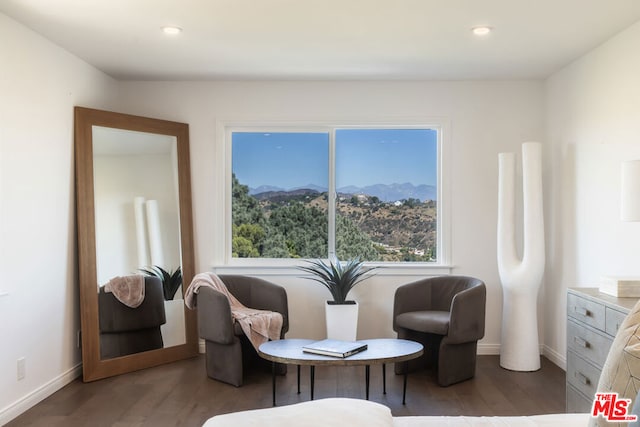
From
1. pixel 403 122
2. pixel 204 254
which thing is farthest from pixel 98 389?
pixel 403 122

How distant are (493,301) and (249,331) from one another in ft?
7.51

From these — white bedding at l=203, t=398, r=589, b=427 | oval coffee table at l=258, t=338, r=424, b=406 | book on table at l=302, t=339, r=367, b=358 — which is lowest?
oval coffee table at l=258, t=338, r=424, b=406

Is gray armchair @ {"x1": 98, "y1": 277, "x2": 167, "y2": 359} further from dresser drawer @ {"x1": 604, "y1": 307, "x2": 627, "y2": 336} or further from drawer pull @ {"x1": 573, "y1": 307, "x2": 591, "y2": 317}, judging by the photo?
dresser drawer @ {"x1": 604, "y1": 307, "x2": 627, "y2": 336}

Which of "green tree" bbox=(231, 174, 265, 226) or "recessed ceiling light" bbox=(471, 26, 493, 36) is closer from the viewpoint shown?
"recessed ceiling light" bbox=(471, 26, 493, 36)

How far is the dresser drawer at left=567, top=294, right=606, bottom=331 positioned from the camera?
3037 mm

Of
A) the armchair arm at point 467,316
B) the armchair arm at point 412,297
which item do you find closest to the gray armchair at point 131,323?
the armchair arm at point 412,297

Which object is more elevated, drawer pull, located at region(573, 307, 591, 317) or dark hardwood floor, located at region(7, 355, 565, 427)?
drawer pull, located at region(573, 307, 591, 317)

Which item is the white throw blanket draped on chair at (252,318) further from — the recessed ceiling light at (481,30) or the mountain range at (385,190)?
the recessed ceiling light at (481,30)

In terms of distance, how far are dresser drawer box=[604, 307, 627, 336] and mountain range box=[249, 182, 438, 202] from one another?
2.48 metres

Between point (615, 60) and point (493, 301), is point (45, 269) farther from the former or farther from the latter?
point (615, 60)
